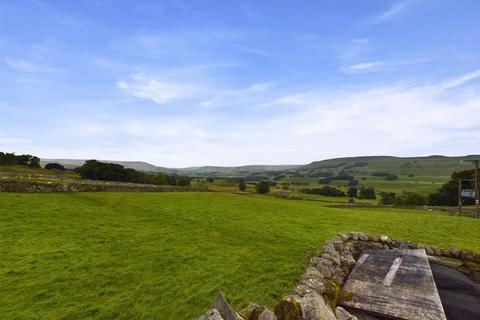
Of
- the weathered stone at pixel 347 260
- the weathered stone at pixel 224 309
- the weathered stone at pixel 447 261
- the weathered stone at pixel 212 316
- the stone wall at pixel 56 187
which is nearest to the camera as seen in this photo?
the weathered stone at pixel 212 316

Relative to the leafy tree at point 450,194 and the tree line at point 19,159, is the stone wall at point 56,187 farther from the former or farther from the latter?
the leafy tree at point 450,194

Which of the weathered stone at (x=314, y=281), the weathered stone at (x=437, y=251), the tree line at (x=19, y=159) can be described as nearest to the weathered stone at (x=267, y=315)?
the weathered stone at (x=314, y=281)

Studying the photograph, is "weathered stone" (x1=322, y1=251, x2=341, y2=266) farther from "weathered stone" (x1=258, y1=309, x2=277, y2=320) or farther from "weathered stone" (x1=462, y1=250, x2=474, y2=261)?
"weathered stone" (x1=462, y1=250, x2=474, y2=261)

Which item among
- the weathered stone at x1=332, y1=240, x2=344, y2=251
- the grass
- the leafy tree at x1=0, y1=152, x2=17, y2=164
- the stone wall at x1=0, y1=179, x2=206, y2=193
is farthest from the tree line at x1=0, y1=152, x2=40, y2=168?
the weathered stone at x1=332, y1=240, x2=344, y2=251

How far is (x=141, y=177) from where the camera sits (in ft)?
282

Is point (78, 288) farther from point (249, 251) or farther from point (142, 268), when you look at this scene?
point (249, 251)

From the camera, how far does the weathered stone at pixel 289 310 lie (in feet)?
16.2

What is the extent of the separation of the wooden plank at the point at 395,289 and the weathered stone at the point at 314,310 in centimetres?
182

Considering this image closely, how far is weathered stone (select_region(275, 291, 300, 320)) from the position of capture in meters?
4.94

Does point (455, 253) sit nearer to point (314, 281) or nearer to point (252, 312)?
point (314, 281)

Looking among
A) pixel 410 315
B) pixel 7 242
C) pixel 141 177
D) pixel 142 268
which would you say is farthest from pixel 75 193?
pixel 141 177

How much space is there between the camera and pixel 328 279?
24.1 ft

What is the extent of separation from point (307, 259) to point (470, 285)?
528 cm

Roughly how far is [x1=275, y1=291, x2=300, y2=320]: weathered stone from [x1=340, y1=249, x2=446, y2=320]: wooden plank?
2104mm
